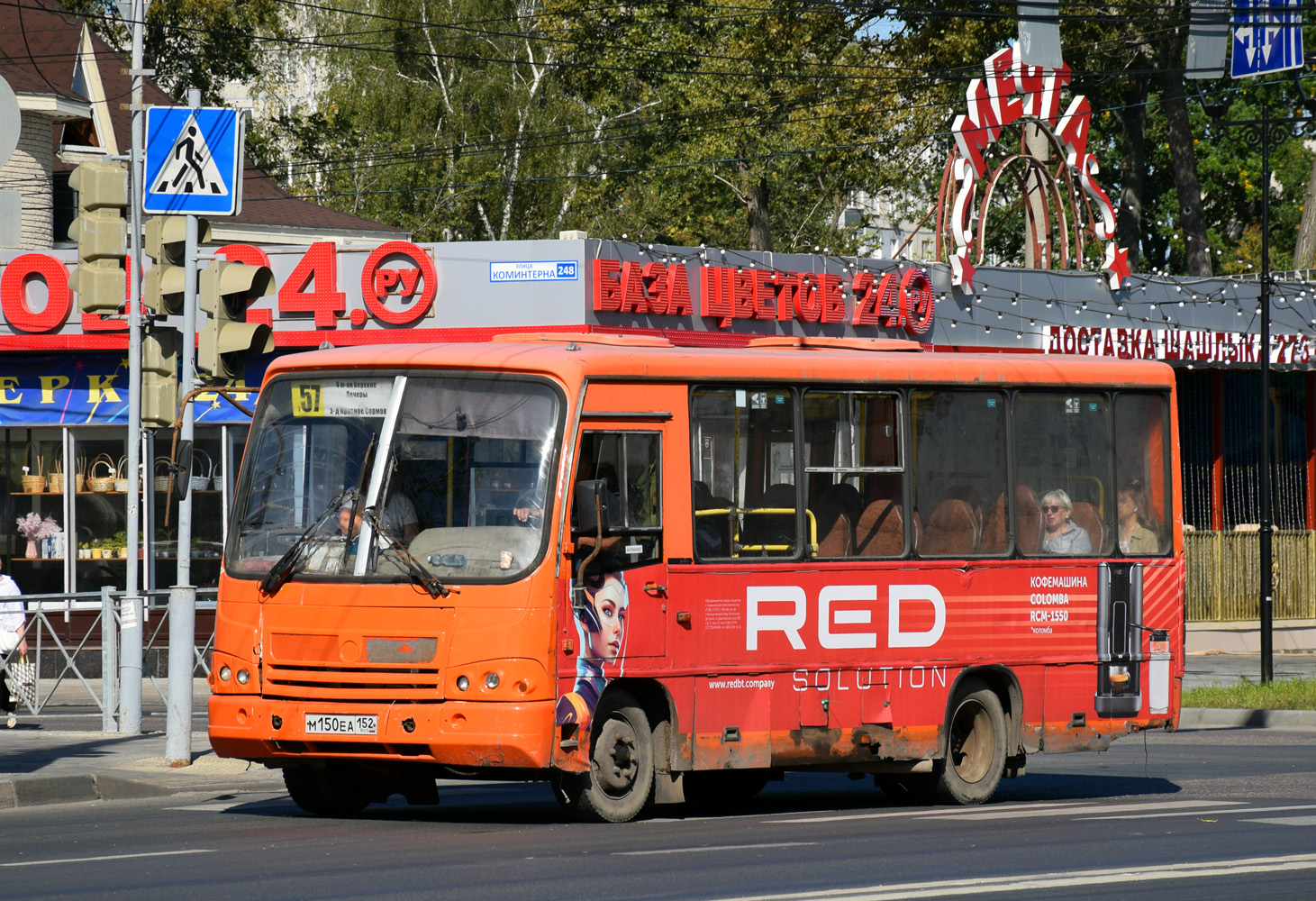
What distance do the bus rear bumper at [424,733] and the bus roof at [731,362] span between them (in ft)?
6.74

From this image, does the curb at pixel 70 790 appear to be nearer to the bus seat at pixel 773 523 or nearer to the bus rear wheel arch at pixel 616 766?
the bus rear wheel arch at pixel 616 766

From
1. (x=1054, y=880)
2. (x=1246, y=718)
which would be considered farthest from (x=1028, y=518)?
(x=1246, y=718)

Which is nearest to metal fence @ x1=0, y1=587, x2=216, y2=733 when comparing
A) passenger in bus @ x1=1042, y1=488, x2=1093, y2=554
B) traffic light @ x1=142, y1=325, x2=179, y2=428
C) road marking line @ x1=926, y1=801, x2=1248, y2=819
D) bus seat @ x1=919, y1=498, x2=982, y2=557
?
traffic light @ x1=142, y1=325, x2=179, y2=428

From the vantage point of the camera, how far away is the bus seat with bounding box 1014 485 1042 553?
13773 millimetres

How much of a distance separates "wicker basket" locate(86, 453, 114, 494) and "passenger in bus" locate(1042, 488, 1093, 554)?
16.3m

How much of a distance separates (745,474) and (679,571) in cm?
88

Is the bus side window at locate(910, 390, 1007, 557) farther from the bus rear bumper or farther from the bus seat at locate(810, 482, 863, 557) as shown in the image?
the bus rear bumper

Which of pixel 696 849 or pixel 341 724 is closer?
pixel 696 849

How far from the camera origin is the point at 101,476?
87.4 feet

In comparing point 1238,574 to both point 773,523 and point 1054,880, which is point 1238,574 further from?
point 1054,880

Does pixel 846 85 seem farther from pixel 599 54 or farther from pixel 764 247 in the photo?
pixel 599 54

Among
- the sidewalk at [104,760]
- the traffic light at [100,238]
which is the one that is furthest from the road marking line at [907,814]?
the traffic light at [100,238]

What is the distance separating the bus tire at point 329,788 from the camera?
12.2 metres

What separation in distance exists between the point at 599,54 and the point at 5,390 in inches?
1045
